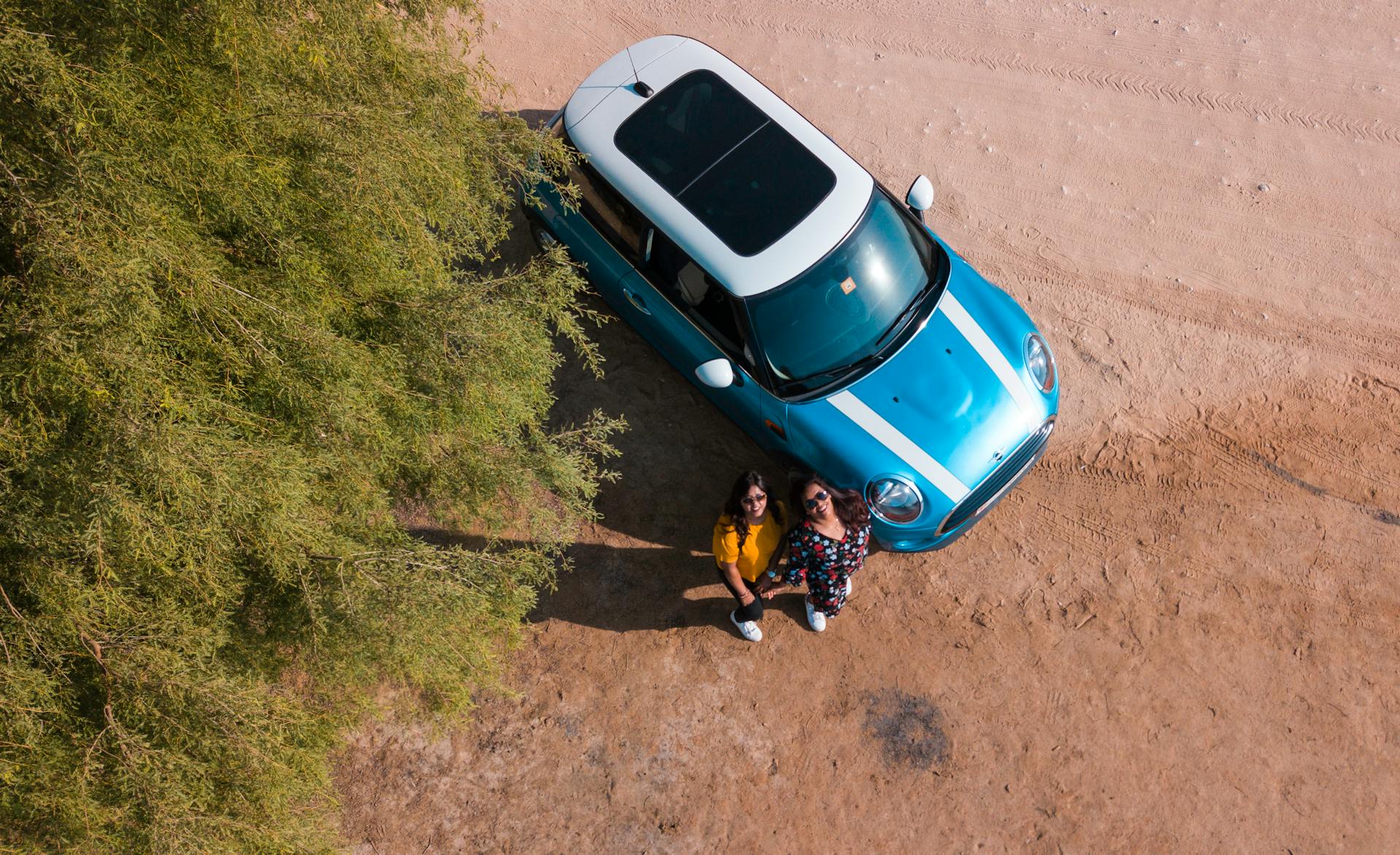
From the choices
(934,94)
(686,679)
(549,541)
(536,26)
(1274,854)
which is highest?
(536,26)

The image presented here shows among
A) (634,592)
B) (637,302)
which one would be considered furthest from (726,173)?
(634,592)

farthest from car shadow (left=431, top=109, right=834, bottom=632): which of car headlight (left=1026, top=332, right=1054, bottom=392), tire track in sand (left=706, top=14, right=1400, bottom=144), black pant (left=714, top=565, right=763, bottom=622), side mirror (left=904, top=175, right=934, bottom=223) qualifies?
tire track in sand (left=706, top=14, right=1400, bottom=144)

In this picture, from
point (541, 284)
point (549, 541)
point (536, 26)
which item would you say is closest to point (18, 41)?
point (541, 284)

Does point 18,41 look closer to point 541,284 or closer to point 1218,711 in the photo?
point 541,284

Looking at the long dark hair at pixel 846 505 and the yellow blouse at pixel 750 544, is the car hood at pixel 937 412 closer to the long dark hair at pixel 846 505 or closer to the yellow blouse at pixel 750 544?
the long dark hair at pixel 846 505

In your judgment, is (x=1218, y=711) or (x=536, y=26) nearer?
(x=1218, y=711)

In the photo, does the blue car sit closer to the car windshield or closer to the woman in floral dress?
the car windshield
